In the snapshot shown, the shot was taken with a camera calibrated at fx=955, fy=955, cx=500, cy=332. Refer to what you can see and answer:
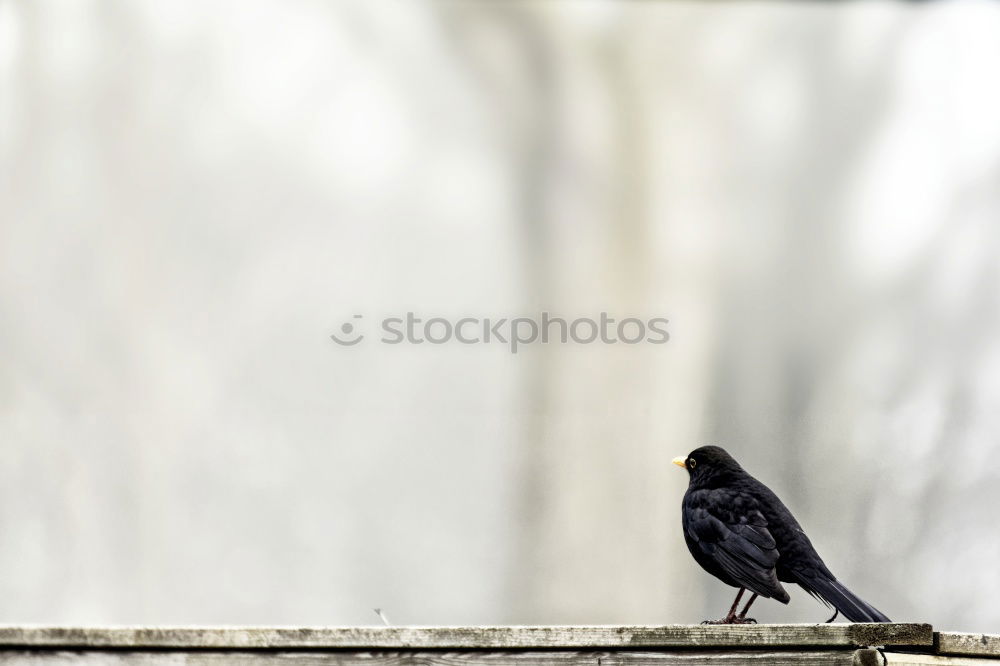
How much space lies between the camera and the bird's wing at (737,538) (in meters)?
1.85

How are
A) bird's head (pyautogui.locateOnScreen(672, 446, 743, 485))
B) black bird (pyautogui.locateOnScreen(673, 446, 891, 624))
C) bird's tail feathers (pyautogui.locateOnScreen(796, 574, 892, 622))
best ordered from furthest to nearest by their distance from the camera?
1. bird's head (pyautogui.locateOnScreen(672, 446, 743, 485))
2. black bird (pyautogui.locateOnScreen(673, 446, 891, 624))
3. bird's tail feathers (pyautogui.locateOnScreen(796, 574, 892, 622))

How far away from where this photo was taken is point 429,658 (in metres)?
1.28

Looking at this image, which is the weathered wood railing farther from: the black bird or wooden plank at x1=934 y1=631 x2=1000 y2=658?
the black bird

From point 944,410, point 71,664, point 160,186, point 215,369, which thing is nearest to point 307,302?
point 215,369

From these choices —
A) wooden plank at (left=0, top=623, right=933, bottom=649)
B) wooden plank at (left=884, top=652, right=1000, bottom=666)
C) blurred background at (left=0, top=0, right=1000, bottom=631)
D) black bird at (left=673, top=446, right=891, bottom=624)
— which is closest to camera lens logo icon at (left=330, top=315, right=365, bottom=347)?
blurred background at (left=0, top=0, right=1000, bottom=631)

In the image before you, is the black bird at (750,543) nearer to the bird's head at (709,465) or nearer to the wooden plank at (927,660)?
the bird's head at (709,465)

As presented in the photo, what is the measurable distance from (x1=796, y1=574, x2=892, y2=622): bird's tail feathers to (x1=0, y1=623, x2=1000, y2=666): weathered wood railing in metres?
0.20

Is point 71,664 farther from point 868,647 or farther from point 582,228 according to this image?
point 582,228

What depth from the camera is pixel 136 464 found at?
109 inches

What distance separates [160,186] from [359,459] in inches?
40.5

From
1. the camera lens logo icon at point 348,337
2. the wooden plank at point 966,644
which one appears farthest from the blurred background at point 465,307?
the wooden plank at point 966,644

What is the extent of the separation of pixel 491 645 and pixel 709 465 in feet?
3.20

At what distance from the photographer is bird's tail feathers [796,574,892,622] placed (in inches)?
64.5

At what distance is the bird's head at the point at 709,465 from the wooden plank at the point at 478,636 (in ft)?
2.39
